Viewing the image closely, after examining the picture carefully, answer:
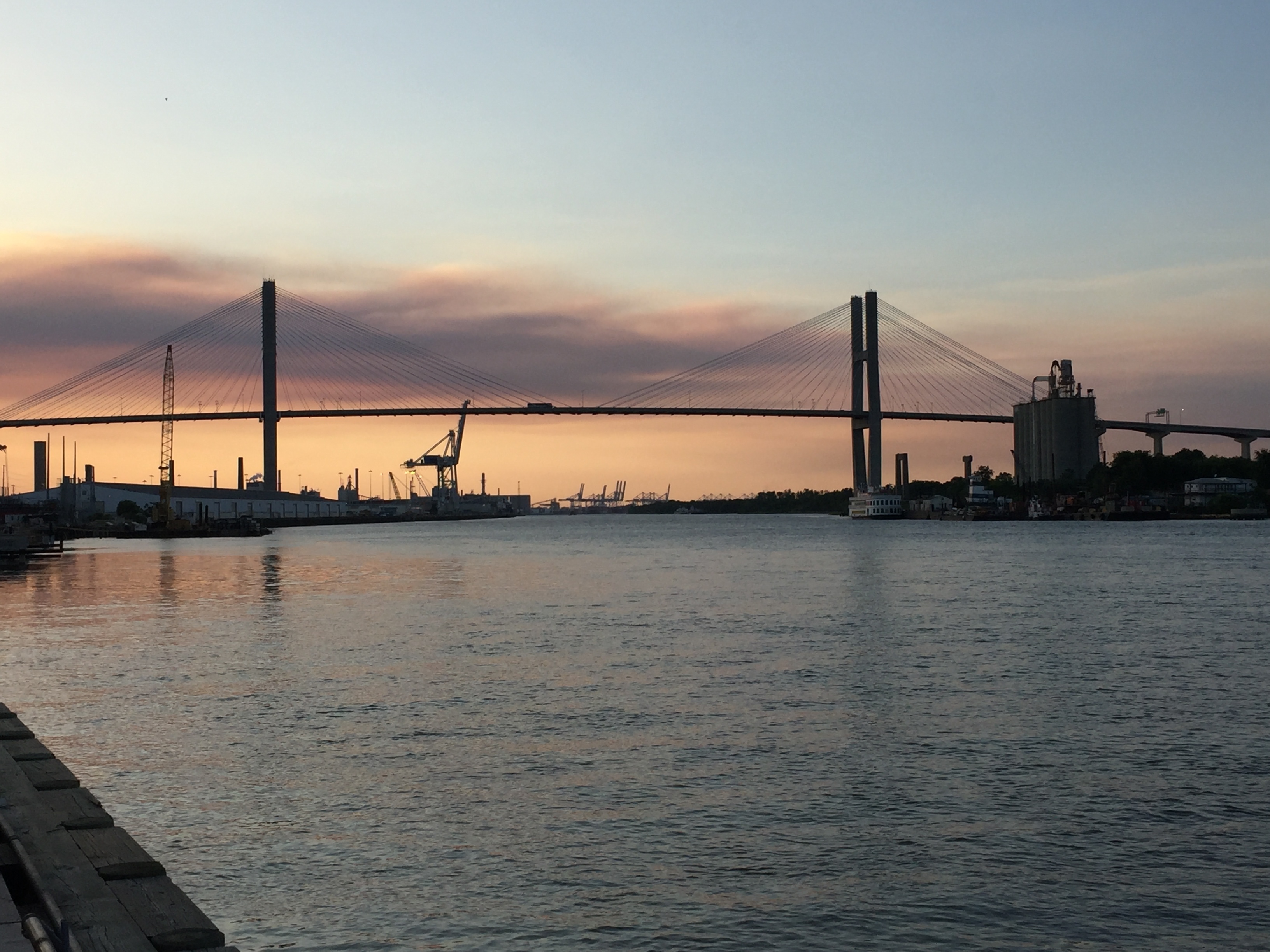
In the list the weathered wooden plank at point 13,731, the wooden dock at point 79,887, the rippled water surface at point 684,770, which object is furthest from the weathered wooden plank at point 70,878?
the weathered wooden plank at point 13,731

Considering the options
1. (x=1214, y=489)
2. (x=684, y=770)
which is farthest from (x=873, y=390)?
(x=684, y=770)

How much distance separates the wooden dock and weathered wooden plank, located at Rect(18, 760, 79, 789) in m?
0.04

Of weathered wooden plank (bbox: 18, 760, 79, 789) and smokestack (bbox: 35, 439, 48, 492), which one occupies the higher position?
smokestack (bbox: 35, 439, 48, 492)

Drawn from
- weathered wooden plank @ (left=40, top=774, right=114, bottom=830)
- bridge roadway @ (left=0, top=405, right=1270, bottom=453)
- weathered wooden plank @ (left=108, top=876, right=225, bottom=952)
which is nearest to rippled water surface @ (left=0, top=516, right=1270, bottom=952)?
weathered wooden plank @ (left=40, top=774, right=114, bottom=830)

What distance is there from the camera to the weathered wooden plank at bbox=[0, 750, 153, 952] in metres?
7.36

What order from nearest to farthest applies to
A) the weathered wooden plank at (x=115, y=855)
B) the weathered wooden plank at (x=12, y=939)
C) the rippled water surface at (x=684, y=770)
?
the weathered wooden plank at (x=12, y=939) < the weathered wooden plank at (x=115, y=855) < the rippled water surface at (x=684, y=770)

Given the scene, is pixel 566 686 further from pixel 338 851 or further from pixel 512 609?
pixel 512 609

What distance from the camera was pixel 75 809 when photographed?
1025cm

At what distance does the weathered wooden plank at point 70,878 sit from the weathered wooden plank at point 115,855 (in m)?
0.06

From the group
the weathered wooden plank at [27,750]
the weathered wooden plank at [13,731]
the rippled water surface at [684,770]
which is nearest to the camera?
the rippled water surface at [684,770]

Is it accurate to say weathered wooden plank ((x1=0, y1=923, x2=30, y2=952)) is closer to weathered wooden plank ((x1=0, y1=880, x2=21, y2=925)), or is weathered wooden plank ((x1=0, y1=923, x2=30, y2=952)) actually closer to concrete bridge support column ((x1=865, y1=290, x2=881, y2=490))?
weathered wooden plank ((x1=0, y1=880, x2=21, y2=925))

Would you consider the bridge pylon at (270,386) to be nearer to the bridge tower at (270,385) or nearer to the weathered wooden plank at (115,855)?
the bridge tower at (270,385)

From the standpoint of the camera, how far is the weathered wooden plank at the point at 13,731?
13266mm

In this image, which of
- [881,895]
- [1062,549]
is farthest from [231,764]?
[1062,549]
